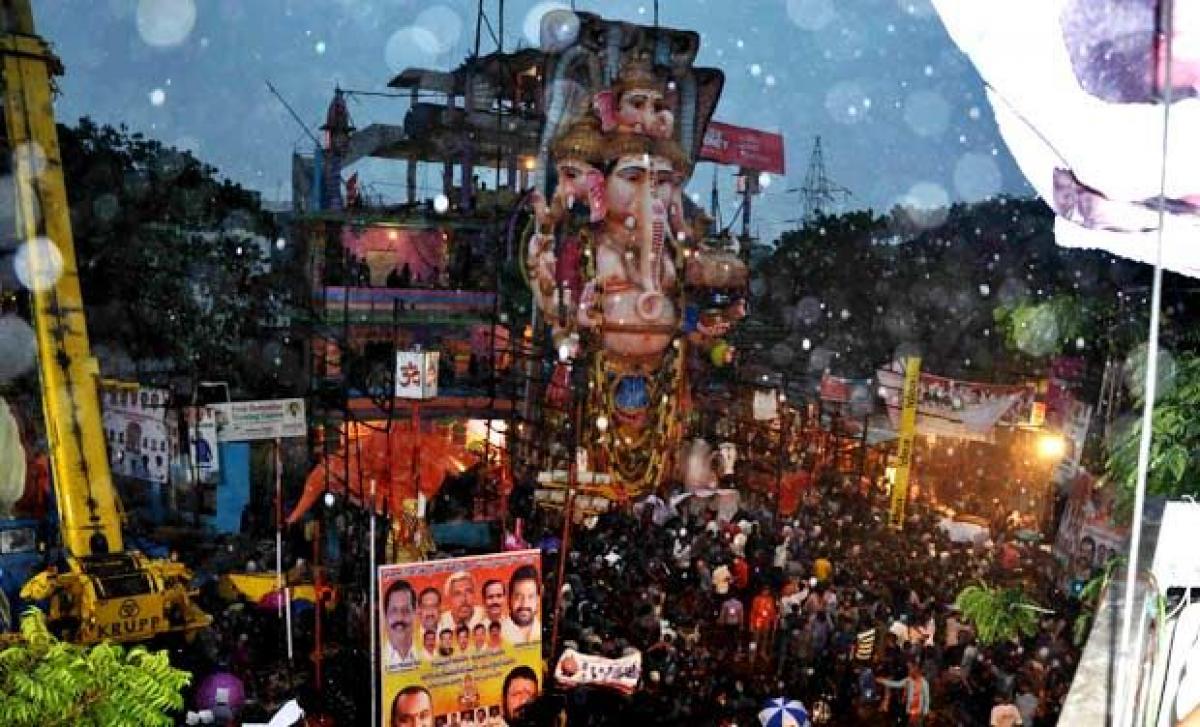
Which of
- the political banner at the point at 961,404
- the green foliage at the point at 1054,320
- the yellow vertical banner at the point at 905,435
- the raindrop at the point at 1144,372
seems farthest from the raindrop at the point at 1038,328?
the political banner at the point at 961,404

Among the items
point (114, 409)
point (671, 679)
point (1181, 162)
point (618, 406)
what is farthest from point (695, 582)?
point (1181, 162)

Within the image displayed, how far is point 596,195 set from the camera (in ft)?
58.5

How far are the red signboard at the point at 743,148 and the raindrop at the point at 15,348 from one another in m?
12.6

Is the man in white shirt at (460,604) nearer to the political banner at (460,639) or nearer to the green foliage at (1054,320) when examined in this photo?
the political banner at (460,639)

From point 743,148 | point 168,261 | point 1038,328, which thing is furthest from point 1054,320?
point 168,261

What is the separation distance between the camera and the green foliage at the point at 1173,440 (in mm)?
4275

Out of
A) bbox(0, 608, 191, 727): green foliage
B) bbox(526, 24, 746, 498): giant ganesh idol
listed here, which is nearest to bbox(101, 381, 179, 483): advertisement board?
bbox(526, 24, 746, 498): giant ganesh idol

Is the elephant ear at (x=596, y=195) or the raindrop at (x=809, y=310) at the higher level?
the elephant ear at (x=596, y=195)

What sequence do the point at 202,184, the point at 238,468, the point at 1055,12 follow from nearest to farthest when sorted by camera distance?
the point at 1055,12
the point at 238,468
the point at 202,184

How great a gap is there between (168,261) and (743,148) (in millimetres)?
11926

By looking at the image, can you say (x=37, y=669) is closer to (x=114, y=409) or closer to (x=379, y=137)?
(x=114, y=409)

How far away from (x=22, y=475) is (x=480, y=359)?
29.9ft

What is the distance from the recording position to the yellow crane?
10.9m

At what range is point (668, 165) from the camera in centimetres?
1806
